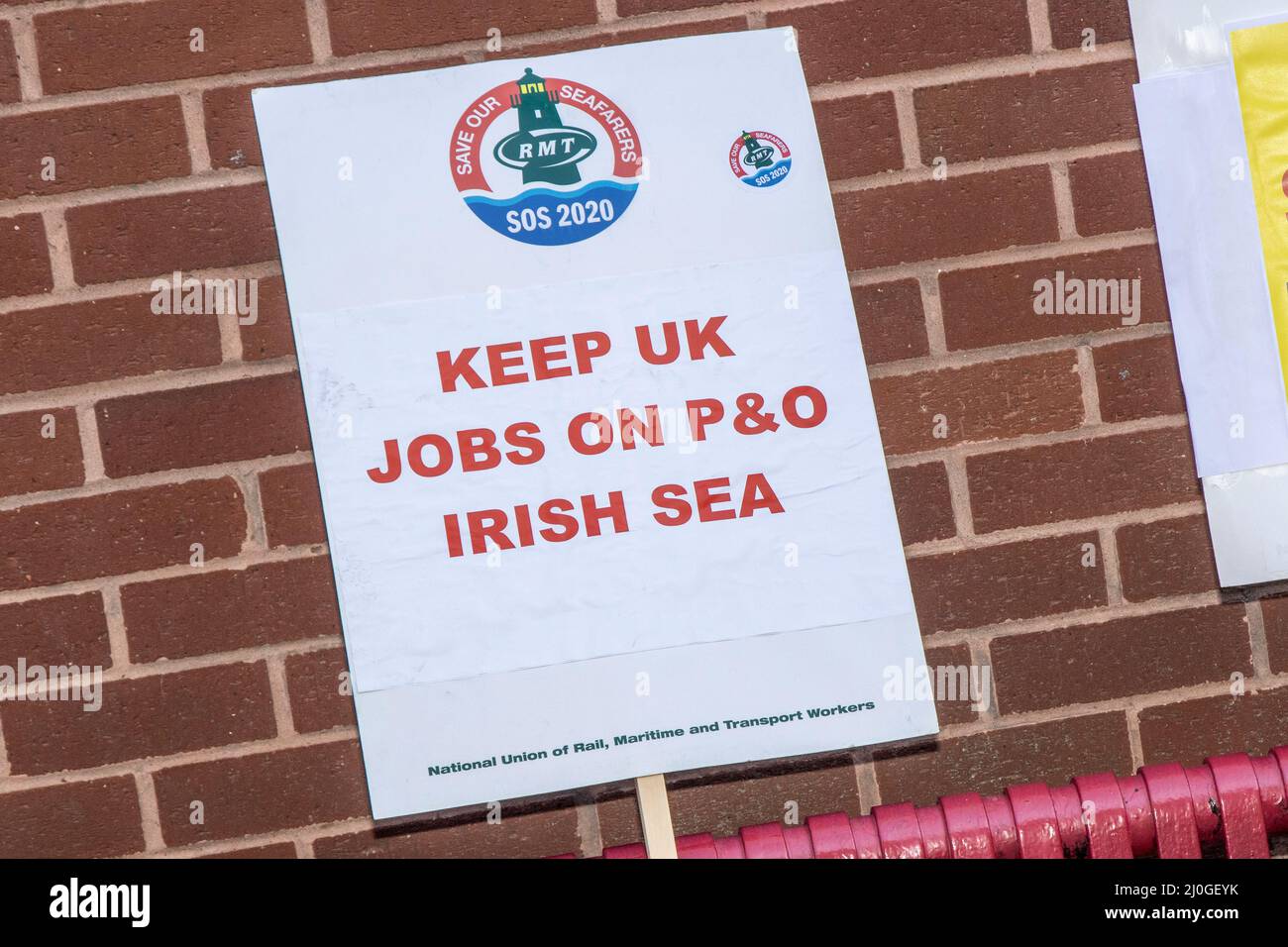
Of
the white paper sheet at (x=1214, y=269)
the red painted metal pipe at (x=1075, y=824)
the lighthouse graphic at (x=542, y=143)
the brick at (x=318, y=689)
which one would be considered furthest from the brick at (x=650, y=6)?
the red painted metal pipe at (x=1075, y=824)

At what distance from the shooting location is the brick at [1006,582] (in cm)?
123

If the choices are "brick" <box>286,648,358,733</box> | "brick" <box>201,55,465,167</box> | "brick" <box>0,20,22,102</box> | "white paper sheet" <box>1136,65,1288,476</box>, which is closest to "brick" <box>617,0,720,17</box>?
"brick" <box>201,55,465,167</box>

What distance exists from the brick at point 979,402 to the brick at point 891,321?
3 cm

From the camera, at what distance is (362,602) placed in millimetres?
1133

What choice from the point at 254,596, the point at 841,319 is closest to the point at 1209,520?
the point at 841,319

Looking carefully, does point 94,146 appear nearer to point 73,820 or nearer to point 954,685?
point 73,820

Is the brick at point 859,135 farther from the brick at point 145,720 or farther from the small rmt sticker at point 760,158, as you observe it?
the brick at point 145,720

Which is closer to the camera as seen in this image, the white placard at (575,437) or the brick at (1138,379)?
the white placard at (575,437)

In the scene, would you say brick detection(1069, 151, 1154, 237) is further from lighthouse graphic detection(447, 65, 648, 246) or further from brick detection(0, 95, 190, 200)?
brick detection(0, 95, 190, 200)

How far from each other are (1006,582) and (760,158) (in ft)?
1.69

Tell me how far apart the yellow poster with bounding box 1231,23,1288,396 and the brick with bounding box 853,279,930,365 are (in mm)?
360

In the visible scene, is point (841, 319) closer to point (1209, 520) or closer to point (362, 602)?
point (1209, 520)

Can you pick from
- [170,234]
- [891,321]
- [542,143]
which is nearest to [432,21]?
[542,143]
